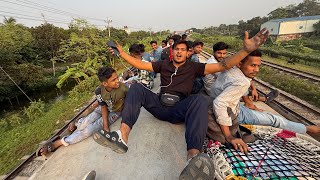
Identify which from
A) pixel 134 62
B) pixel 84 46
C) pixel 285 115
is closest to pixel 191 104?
pixel 134 62

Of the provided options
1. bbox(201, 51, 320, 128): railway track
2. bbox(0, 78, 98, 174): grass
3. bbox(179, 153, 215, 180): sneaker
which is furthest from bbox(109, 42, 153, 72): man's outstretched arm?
bbox(0, 78, 98, 174): grass

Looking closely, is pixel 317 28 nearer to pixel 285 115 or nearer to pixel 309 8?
pixel 309 8

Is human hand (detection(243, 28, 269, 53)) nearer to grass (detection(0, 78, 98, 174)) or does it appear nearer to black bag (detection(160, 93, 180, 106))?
black bag (detection(160, 93, 180, 106))

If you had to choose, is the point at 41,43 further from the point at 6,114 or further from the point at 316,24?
the point at 316,24

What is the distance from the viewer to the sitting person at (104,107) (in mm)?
3506

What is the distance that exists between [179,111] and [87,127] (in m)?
1.96

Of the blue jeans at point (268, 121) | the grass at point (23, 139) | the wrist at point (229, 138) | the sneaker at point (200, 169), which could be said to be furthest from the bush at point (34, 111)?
the sneaker at point (200, 169)

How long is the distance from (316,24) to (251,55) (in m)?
47.0

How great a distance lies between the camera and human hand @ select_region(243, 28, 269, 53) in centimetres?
237

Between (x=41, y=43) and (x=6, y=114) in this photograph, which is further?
(x=41, y=43)

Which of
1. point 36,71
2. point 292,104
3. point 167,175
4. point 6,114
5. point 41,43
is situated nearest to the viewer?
point 167,175

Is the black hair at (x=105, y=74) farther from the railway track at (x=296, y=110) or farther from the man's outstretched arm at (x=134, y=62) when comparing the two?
the railway track at (x=296, y=110)

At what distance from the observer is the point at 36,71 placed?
1619 centimetres

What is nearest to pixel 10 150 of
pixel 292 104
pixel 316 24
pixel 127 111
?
pixel 127 111
